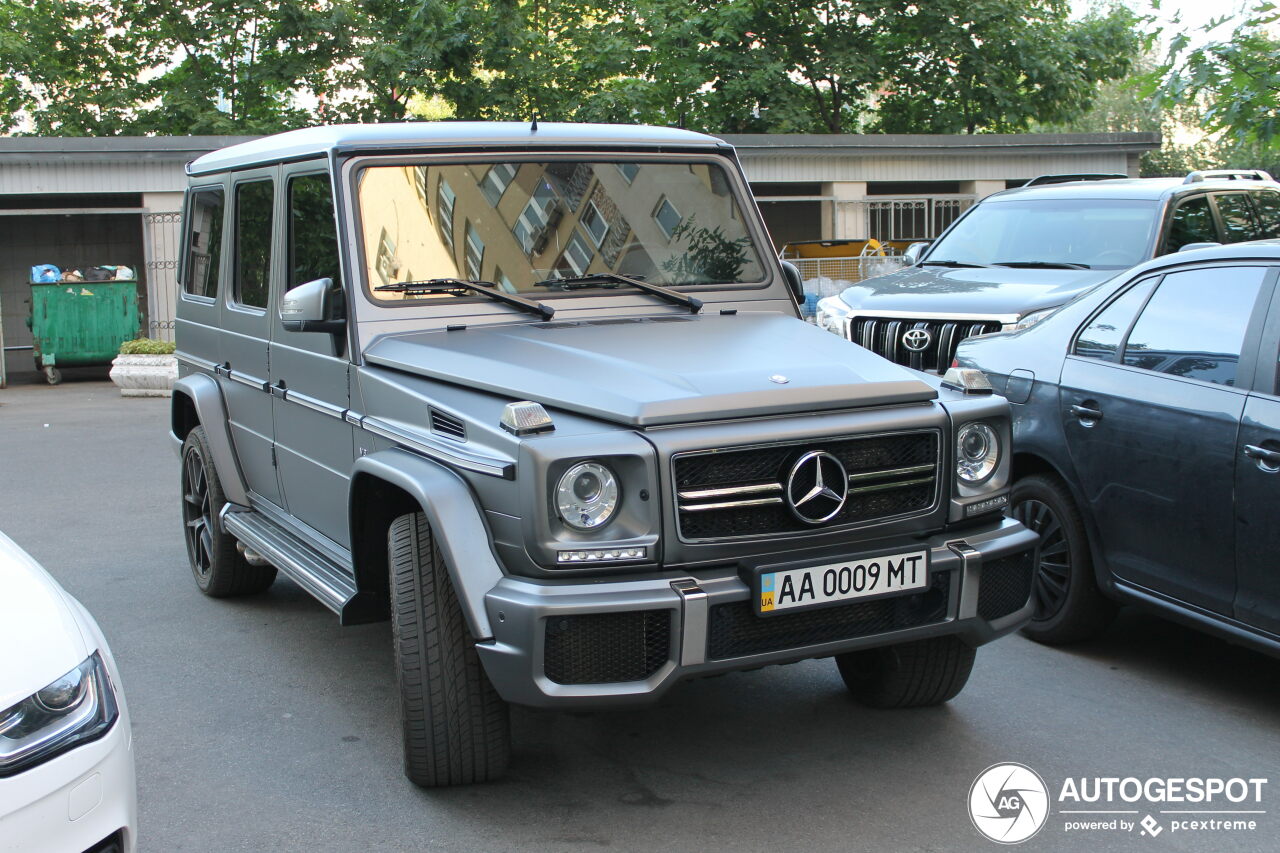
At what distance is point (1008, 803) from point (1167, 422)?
157 centimetres

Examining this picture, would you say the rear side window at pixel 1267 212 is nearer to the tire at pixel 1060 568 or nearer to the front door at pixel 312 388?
the tire at pixel 1060 568

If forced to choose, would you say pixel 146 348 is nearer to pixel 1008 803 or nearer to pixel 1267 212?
pixel 1267 212

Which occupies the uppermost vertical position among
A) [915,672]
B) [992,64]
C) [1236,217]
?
[992,64]

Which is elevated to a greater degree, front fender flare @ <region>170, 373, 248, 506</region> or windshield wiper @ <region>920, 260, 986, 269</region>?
windshield wiper @ <region>920, 260, 986, 269</region>

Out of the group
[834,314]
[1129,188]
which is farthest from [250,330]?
[1129,188]

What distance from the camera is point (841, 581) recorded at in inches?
144

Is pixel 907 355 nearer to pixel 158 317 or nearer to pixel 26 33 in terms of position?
pixel 158 317

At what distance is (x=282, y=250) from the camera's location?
5328 millimetres

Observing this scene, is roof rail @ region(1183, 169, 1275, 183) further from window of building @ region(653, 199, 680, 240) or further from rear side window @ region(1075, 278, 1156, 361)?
window of building @ region(653, 199, 680, 240)

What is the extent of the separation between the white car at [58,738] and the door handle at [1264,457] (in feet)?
11.4

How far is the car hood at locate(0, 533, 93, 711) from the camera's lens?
2.74 m

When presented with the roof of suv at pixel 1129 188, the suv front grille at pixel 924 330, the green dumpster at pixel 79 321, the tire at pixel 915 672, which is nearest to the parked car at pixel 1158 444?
the tire at pixel 915 672

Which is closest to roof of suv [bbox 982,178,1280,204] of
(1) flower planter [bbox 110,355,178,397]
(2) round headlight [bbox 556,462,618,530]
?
(2) round headlight [bbox 556,462,618,530]

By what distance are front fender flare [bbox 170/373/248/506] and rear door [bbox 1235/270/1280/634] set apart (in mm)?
4148
